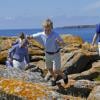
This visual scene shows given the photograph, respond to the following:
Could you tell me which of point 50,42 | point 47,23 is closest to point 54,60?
point 50,42

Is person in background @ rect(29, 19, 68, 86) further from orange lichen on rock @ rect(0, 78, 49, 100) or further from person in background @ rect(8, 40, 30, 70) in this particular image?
orange lichen on rock @ rect(0, 78, 49, 100)

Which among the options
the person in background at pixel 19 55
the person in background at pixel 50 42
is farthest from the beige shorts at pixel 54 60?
the person in background at pixel 19 55

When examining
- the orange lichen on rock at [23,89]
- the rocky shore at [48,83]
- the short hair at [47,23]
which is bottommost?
the rocky shore at [48,83]

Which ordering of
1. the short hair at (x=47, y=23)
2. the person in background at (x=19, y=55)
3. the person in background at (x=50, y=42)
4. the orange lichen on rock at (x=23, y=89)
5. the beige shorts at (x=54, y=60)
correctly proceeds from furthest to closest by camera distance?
the person in background at (x=19, y=55)
the beige shorts at (x=54, y=60)
the person in background at (x=50, y=42)
the short hair at (x=47, y=23)
the orange lichen on rock at (x=23, y=89)

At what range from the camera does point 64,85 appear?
1530 cm

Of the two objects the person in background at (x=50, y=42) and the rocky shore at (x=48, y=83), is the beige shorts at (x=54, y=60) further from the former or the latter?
the rocky shore at (x=48, y=83)

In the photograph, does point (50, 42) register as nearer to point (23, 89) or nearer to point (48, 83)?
point (48, 83)

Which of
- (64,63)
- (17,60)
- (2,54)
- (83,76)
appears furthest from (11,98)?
(2,54)

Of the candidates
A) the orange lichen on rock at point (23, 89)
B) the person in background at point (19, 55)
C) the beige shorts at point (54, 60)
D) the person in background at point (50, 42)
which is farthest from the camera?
the person in background at point (19, 55)

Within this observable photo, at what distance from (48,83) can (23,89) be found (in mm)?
5720

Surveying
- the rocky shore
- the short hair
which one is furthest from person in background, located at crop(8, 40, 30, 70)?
the short hair

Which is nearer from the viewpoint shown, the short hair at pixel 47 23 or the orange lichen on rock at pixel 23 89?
the orange lichen on rock at pixel 23 89

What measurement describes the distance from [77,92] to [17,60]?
4357mm

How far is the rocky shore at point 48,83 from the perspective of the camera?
29.1 feet
